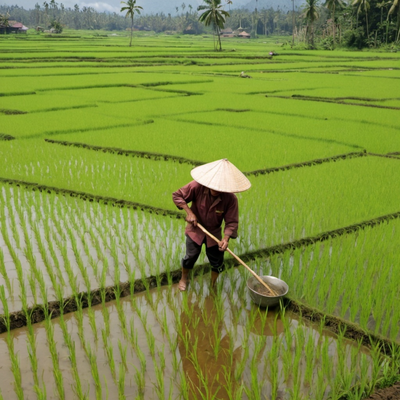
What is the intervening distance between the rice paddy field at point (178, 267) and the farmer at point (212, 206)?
0.23 m

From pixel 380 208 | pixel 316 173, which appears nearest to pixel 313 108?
pixel 316 173

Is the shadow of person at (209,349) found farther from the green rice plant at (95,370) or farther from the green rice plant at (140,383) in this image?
the green rice plant at (95,370)

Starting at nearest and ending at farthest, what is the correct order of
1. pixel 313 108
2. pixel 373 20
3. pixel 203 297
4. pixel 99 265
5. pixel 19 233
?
pixel 203 297
pixel 99 265
pixel 19 233
pixel 313 108
pixel 373 20

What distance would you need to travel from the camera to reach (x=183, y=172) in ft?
19.2

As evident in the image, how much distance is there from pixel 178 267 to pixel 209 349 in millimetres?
925

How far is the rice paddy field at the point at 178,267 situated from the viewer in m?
2.34

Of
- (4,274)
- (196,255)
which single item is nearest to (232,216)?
(196,255)

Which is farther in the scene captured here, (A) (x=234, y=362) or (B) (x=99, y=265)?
(B) (x=99, y=265)

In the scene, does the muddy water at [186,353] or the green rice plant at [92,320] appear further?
the green rice plant at [92,320]

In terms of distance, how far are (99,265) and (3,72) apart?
1634cm

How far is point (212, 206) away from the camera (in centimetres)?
297

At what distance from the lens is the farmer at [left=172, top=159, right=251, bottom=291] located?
2.79 metres

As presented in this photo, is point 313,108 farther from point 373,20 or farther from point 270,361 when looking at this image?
point 373,20

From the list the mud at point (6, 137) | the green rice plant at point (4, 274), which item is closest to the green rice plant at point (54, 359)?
the green rice plant at point (4, 274)
